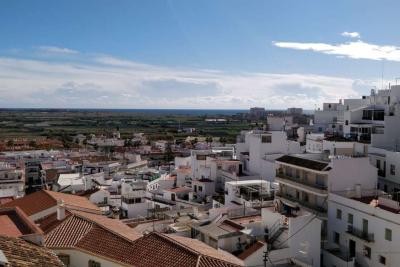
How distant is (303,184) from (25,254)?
21.8 m

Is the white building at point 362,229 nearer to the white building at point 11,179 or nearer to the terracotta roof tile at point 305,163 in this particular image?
the terracotta roof tile at point 305,163

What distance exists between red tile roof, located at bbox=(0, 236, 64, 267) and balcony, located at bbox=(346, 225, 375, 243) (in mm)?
18175

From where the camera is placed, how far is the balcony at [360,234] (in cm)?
2622

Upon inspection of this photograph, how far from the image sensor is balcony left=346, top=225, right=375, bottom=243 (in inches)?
1032

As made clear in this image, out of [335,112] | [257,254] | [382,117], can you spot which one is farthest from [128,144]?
[257,254]

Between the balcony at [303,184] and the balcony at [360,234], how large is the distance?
3.13 metres

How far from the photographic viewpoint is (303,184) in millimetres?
31984

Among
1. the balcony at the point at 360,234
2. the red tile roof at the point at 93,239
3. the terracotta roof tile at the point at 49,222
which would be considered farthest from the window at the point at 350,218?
the terracotta roof tile at the point at 49,222

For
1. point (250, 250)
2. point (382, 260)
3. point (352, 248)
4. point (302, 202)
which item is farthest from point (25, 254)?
point (302, 202)

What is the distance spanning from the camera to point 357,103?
207 feet

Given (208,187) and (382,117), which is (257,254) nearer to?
(208,187)

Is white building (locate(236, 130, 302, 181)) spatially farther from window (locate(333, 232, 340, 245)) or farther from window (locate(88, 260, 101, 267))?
window (locate(88, 260, 101, 267))

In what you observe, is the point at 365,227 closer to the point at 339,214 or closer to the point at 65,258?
the point at 339,214

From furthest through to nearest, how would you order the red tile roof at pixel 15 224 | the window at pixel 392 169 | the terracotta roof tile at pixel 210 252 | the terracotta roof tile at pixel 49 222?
the window at pixel 392 169 → the terracotta roof tile at pixel 49 222 → the terracotta roof tile at pixel 210 252 → the red tile roof at pixel 15 224
